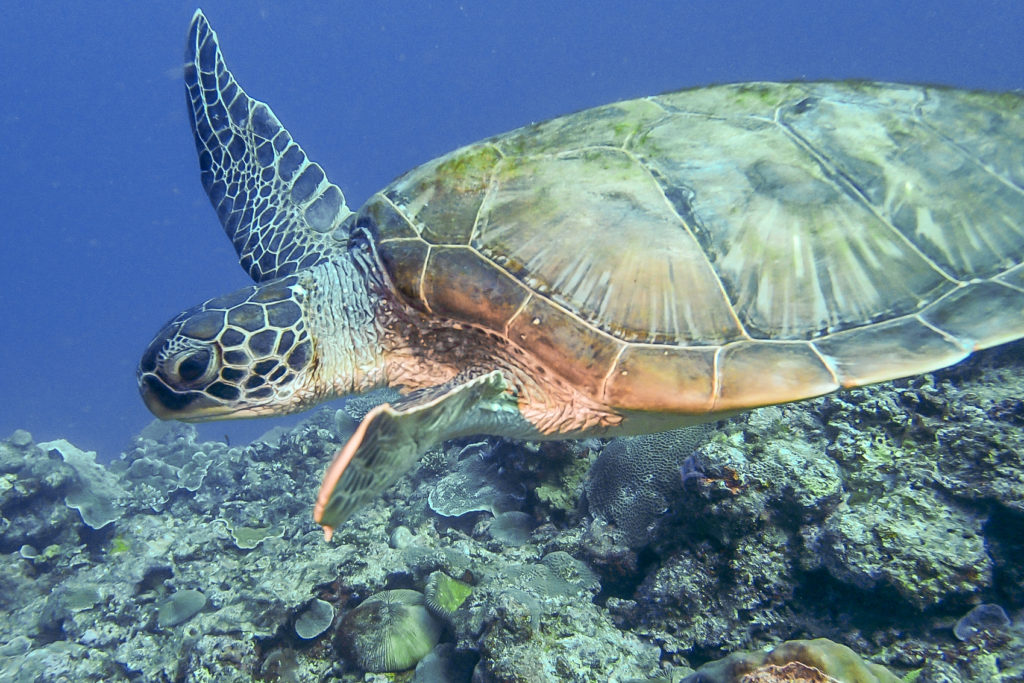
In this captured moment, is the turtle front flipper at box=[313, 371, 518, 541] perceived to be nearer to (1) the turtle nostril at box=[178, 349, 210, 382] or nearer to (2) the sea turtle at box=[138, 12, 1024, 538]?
(2) the sea turtle at box=[138, 12, 1024, 538]

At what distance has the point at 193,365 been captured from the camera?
2.62 meters

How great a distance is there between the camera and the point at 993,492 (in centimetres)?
215

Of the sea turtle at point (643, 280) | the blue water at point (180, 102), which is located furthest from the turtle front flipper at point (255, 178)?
the blue water at point (180, 102)

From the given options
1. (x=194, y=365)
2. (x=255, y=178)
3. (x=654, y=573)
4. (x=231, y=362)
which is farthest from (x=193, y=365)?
(x=654, y=573)

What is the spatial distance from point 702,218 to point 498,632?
212 centimetres

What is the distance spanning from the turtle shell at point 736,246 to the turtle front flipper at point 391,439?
38 cm

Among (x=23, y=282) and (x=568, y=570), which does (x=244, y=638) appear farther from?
(x=23, y=282)

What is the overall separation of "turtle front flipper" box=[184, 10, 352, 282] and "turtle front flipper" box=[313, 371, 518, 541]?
5.80 feet

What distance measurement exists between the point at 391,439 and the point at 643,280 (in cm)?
124

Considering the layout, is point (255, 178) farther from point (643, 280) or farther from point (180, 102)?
point (180, 102)

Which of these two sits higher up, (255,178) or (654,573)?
(255,178)

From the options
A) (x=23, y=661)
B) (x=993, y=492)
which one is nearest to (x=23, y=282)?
(x=23, y=661)

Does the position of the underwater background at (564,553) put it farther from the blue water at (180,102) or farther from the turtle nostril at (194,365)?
the blue water at (180,102)

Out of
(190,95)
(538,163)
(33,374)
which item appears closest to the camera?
(538,163)
